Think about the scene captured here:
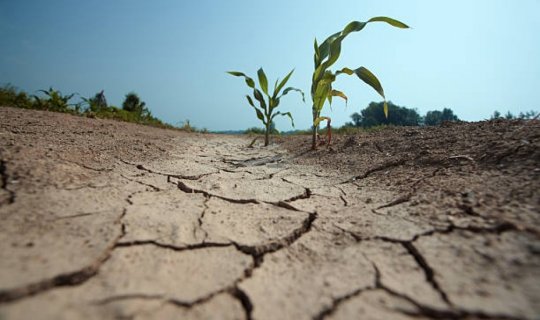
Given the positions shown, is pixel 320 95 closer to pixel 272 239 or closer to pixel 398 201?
pixel 398 201

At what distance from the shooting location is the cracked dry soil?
0.64 m

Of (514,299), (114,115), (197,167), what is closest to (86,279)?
(514,299)

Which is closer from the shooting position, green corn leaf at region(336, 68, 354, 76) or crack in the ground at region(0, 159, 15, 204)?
crack in the ground at region(0, 159, 15, 204)

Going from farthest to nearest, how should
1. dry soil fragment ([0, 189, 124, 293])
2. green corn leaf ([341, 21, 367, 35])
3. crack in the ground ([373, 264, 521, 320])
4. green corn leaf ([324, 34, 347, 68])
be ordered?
1. green corn leaf ([324, 34, 347, 68])
2. green corn leaf ([341, 21, 367, 35])
3. dry soil fragment ([0, 189, 124, 293])
4. crack in the ground ([373, 264, 521, 320])

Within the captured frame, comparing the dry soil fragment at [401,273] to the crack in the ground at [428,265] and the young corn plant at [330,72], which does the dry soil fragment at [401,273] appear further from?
the young corn plant at [330,72]

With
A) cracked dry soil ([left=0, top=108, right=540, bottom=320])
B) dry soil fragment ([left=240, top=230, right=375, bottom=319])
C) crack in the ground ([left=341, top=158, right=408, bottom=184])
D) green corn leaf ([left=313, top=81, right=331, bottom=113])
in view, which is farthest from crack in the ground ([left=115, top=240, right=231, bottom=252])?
green corn leaf ([left=313, top=81, right=331, bottom=113])

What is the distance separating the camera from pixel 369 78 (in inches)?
87.6

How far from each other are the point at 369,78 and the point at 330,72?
0.42 metres

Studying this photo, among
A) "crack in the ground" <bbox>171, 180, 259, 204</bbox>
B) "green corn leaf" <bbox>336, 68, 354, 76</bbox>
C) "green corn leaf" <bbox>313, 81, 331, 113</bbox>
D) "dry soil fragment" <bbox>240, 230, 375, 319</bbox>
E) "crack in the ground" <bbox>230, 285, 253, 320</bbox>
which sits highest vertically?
"green corn leaf" <bbox>336, 68, 354, 76</bbox>

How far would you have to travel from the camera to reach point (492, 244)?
2.59 feet

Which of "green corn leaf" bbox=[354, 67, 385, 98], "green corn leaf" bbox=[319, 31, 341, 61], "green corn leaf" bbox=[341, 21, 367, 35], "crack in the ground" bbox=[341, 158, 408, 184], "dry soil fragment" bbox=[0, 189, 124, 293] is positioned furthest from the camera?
"green corn leaf" bbox=[319, 31, 341, 61]

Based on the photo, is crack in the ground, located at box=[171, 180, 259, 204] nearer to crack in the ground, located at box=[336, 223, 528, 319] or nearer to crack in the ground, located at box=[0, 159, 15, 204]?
crack in the ground, located at box=[336, 223, 528, 319]

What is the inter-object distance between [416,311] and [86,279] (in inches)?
34.4

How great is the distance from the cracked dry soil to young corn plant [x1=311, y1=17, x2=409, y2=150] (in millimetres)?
899
